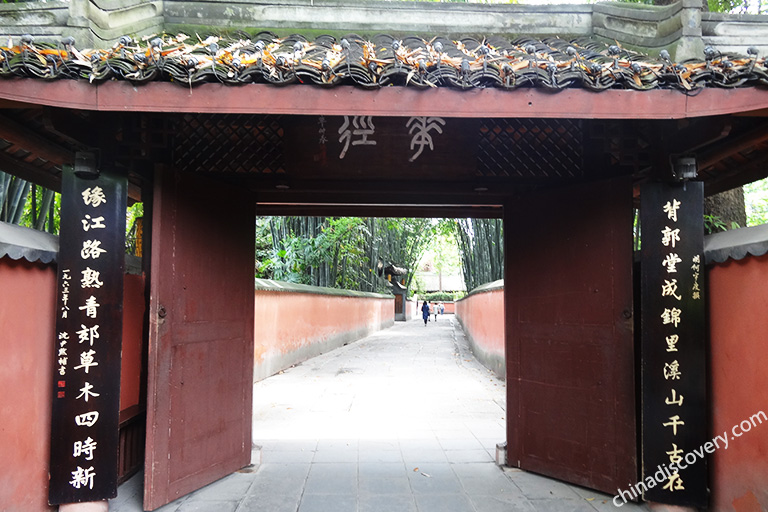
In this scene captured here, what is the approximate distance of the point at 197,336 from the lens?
3.55 meters

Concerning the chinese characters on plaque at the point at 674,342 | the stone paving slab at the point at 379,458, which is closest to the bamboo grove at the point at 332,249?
the stone paving slab at the point at 379,458

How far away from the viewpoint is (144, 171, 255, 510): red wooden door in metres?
3.26

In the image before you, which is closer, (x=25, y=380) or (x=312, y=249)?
(x=25, y=380)

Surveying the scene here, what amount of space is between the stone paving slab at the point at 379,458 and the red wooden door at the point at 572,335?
285mm

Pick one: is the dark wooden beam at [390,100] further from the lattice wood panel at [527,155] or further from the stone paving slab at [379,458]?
the stone paving slab at [379,458]

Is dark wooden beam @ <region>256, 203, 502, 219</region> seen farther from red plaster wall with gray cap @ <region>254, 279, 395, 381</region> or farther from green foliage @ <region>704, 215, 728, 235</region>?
green foliage @ <region>704, 215, 728, 235</region>

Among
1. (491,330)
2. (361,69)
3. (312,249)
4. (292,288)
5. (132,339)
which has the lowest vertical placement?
(491,330)

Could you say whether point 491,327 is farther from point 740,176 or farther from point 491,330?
point 740,176

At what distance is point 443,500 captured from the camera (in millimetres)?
3492

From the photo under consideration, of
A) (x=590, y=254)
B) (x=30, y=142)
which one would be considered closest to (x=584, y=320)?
(x=590, y=254)

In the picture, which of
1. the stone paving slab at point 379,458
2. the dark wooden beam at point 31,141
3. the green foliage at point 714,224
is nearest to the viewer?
the dark wooden beam at point 31,141

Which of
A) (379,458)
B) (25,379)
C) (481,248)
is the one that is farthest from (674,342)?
(481,248)

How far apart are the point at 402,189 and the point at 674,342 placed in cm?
230

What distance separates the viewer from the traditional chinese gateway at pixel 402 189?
8.80 ft
